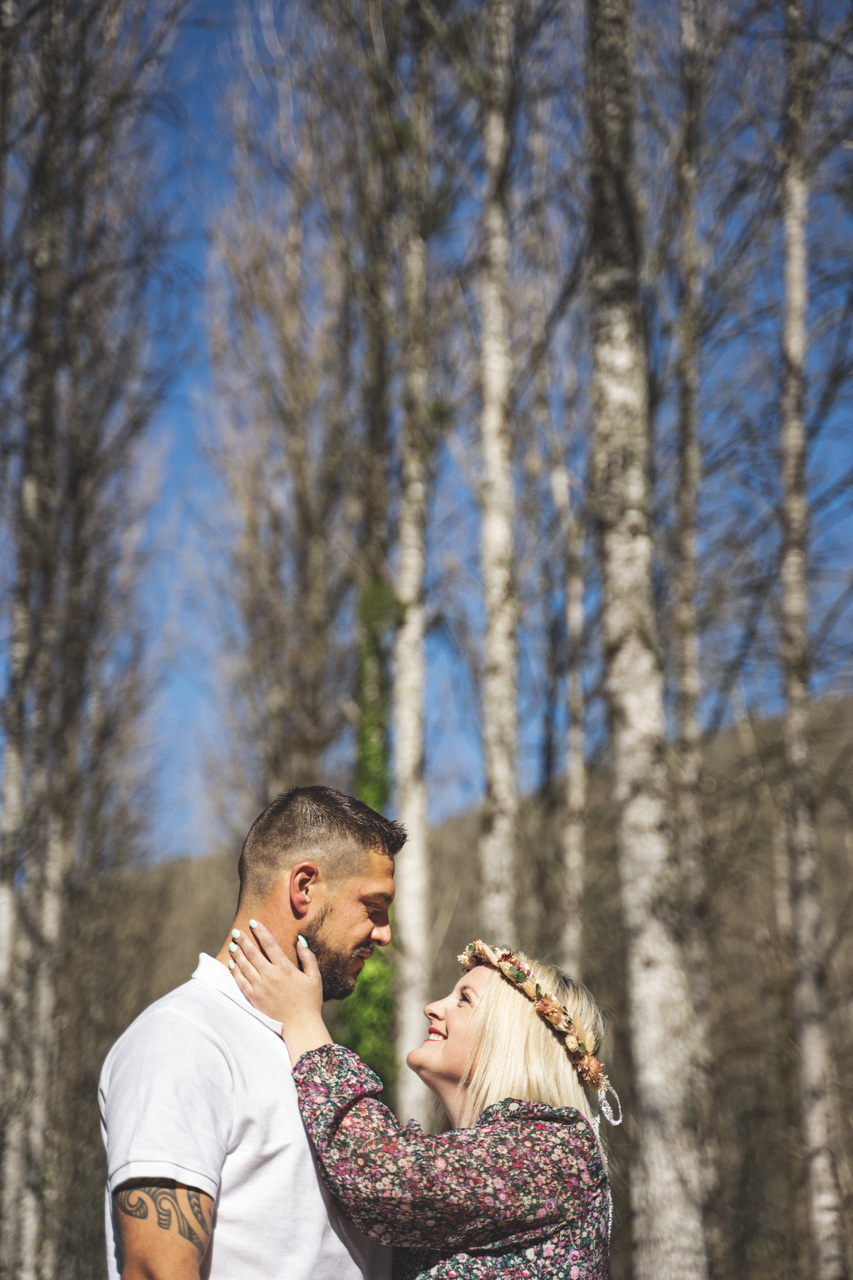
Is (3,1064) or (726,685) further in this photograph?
(726,685)

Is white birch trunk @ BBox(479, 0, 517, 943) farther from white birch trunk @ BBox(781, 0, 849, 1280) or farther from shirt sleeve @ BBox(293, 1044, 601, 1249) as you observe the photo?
shirt sleeve @ BBox(293, 1044, 601, 1249)

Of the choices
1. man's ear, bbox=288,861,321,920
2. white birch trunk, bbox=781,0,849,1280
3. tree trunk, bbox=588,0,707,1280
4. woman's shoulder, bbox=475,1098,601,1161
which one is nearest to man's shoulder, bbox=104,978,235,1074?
man's ear, bbox=288,861,321,920

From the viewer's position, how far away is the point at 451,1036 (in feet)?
8.50

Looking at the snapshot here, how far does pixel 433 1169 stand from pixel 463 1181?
0.25ft

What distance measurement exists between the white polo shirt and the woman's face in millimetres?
550

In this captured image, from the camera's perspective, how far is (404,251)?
1089cm

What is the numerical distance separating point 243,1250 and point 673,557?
10452 millimetres

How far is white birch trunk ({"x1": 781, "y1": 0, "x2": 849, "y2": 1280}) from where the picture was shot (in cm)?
722

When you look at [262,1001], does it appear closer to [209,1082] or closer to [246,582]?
[209,1082]

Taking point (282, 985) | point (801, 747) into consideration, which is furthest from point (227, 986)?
point (801, 747)

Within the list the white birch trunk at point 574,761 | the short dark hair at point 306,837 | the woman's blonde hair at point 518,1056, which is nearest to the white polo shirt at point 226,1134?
the short dark hair at point 306,837

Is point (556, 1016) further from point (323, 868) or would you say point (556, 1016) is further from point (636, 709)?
point (636, 709)

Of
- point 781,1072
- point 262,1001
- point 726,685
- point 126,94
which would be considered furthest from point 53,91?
point 781,1072

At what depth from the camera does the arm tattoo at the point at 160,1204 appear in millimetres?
1615
